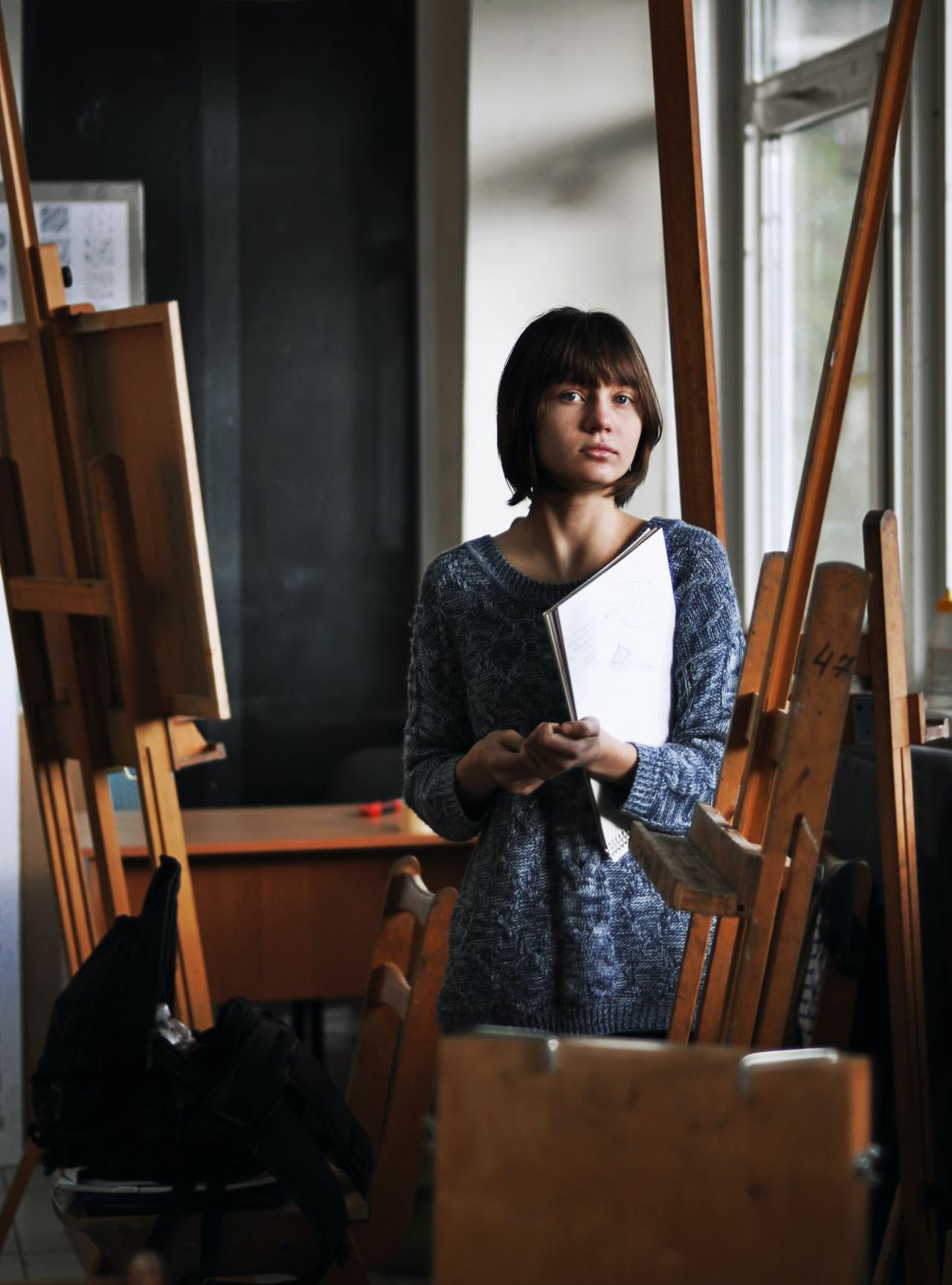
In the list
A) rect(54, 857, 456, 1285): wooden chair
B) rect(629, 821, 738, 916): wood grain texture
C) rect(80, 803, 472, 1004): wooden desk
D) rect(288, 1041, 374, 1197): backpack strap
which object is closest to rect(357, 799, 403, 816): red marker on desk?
rect(80, 803, 472, 1004): wooden desk

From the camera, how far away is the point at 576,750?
129cm

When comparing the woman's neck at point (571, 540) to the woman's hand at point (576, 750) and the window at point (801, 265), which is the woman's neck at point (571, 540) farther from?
the window at point (801, 265)

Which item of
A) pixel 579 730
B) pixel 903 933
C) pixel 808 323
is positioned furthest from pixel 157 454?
pixel 808 323

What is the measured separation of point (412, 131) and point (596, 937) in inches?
132

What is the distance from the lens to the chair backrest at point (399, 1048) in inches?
89.7

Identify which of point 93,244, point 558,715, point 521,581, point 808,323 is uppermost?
point 93,244

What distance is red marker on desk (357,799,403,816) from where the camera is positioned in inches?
130

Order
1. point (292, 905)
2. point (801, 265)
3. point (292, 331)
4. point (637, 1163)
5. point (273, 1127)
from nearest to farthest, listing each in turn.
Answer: point (637, 1163) < point (273, 1127) < point (292, 905) < point (801, 265) < point (292, 331)

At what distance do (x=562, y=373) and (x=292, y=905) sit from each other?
73.3 inches

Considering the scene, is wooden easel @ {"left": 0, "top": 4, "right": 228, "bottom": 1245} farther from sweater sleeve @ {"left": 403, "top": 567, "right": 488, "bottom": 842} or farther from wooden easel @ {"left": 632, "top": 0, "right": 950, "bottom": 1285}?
wooden easel @ {"left": 632, "top": 0, "right": 950, "bottom": 1285}

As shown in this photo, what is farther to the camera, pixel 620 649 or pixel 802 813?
pixel 620 649

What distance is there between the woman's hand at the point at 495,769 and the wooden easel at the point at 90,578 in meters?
0.83

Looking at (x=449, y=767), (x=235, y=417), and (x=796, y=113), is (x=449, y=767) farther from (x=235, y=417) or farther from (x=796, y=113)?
(x=235, y=417)

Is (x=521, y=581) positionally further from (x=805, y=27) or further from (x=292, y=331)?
(x=292, y=331)
